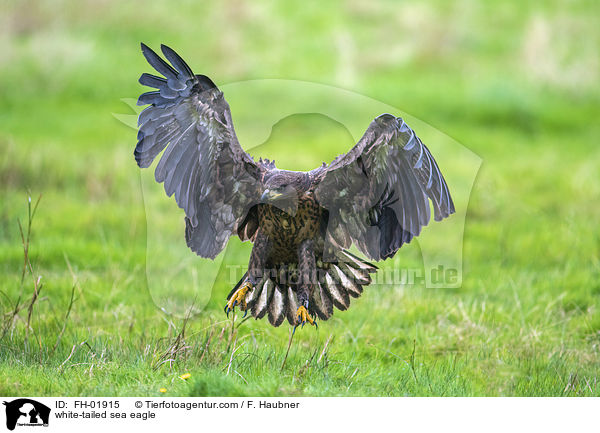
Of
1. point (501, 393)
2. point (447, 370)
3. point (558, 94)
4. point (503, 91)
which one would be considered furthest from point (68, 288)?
point (558, 94)

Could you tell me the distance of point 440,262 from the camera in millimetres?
6254

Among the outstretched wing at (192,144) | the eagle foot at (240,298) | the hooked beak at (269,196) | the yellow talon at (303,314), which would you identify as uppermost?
the outstretched wing at (192,144)

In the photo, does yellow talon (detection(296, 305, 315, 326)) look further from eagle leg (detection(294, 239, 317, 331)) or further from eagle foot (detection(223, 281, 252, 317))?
eagle foot (detection(223, 281, 252, 317))

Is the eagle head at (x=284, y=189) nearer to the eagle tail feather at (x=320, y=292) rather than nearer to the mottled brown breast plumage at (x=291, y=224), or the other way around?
the mottled brown breast plumage at (x=291, y=224)

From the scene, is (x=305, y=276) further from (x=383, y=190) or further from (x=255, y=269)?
(x=383, y=190)

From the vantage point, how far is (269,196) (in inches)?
163

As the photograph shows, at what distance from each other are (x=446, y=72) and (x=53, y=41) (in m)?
6.46

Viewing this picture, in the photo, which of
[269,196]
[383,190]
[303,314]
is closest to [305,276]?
[303,314]

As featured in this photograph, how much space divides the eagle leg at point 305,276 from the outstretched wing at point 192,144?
452 mm

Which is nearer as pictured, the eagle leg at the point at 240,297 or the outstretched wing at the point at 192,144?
the outstretched wing at the point at 192,144

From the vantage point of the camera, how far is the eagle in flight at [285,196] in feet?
13.2

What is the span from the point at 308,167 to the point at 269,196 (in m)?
3.17

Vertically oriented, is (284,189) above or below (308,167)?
below

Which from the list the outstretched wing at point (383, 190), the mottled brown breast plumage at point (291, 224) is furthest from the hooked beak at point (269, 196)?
the outstretched wing at point (383, 190)
